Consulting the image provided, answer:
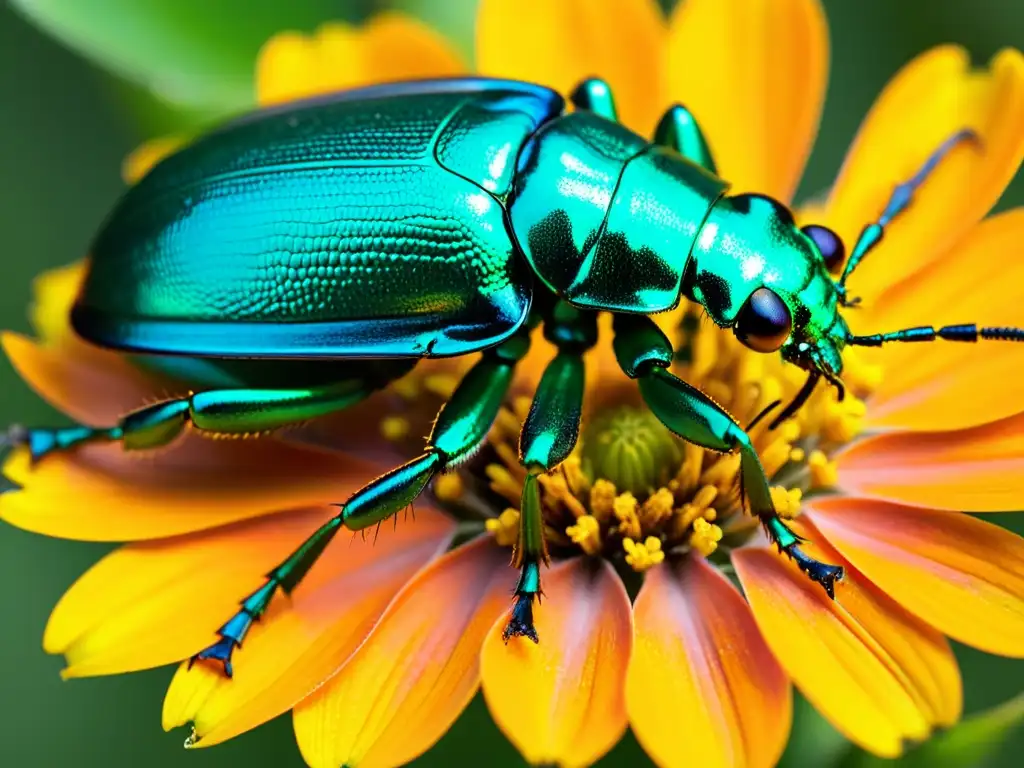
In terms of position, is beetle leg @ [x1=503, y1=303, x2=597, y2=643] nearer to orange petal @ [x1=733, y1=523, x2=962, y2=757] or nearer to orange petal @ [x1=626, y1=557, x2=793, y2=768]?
orange petal @ [x1=626, y1=557, x2=793, y2=768]

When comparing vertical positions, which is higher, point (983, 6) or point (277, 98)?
point (983, 6)

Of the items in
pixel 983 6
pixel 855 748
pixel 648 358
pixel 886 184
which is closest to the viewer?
pixel 855 748

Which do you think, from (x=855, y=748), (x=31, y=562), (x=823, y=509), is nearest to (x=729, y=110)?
(x=823, y=509)

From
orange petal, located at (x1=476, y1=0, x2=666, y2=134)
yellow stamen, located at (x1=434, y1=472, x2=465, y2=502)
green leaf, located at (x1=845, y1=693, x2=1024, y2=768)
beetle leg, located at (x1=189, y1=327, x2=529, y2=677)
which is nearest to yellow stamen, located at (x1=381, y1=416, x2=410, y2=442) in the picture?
yellow stamen, located at (x1=434, y1=472, x2=465, y2=502)

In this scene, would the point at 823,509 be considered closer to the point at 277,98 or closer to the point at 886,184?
the point at 886,184

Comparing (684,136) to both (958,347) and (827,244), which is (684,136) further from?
(958,347)

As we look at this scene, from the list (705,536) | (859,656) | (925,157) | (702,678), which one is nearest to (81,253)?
(705,536)
